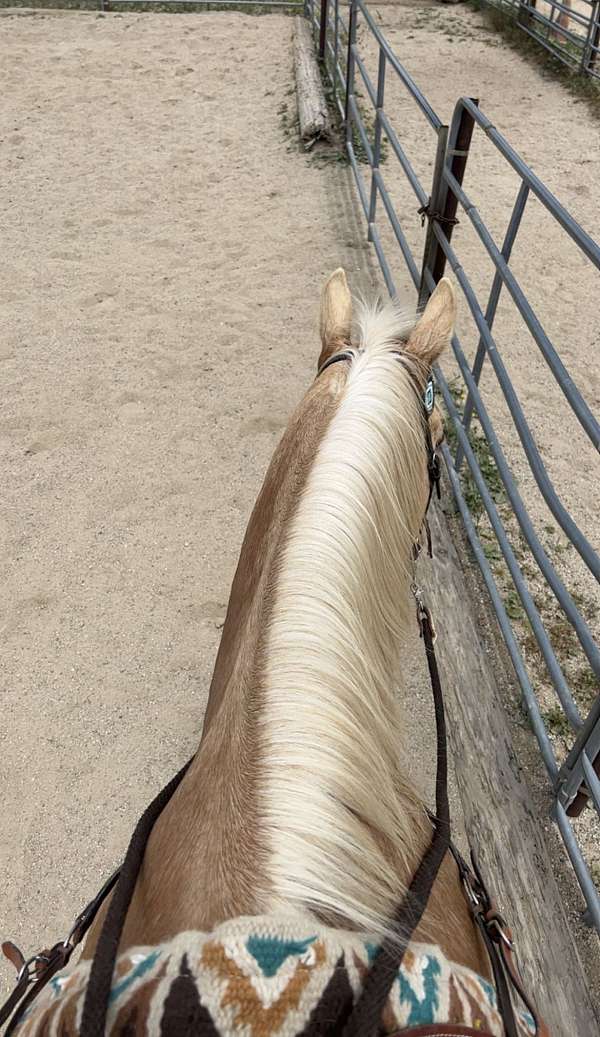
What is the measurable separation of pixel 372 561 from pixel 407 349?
52 centimetres

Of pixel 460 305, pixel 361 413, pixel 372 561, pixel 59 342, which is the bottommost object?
pixel 59 342

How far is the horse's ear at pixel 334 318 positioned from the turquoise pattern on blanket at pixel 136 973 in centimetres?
111

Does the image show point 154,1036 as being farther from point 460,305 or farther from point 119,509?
point 460,305

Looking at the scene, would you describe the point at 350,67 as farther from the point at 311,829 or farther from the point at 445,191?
the point at 311,829

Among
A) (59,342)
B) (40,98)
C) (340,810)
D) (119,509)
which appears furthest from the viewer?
(40,98)

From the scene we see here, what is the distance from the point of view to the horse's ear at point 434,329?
1.29 meters

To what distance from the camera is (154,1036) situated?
1.89 feet

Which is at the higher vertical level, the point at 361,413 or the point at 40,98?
the point at 40,98

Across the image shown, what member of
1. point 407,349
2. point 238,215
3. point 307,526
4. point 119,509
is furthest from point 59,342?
point 307,526

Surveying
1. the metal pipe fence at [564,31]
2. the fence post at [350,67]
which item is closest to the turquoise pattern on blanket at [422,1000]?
the fence post at [350,67]

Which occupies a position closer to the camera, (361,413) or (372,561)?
(372,561)

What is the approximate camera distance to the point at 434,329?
1.33 m

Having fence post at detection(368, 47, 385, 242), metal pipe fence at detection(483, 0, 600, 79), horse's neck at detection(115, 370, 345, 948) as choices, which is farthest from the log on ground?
horse's neck at detection(115, 370, 345, 948)

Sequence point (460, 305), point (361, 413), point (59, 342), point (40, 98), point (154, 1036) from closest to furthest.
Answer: point (154, 1036)
point (361, 413)
point (59, 342)
point (460, 305)
point (40, 98)
